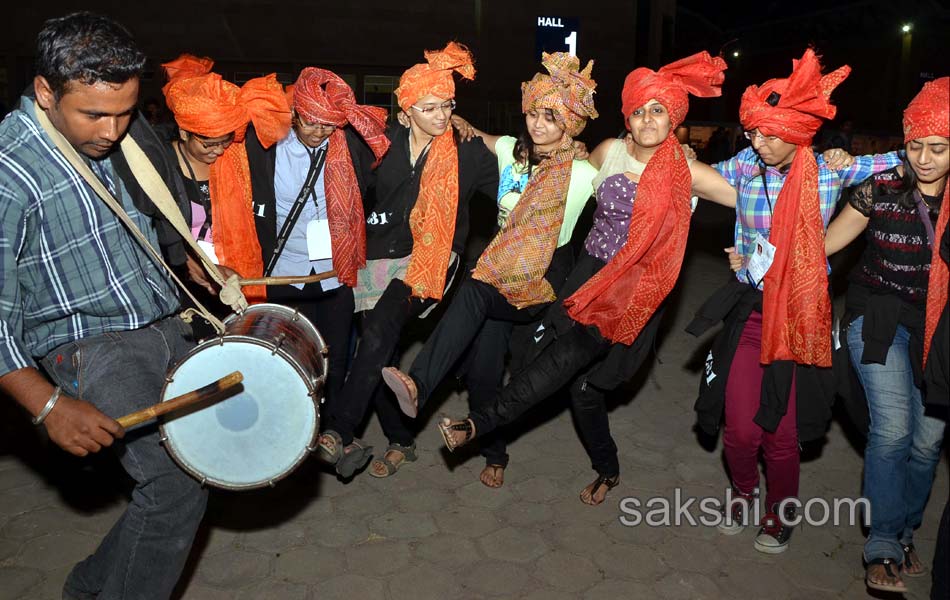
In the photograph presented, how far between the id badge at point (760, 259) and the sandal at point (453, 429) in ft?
4.84

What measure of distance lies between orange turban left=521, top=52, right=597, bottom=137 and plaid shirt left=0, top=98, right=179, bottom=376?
2004 millimetres

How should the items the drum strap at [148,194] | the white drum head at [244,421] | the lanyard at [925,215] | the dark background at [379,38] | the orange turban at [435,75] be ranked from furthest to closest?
1. the dark background at [379,38]
2. the orange turban at [435,75]
3. the lanyard at [925,215]
4. the white drum head at [244,421]
5. the drum strap at [148,194]

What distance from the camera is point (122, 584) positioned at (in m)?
2.83

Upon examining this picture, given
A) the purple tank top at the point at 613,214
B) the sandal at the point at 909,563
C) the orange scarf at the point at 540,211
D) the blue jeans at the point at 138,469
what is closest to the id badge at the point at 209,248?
the blue jeans at the point at 138,469

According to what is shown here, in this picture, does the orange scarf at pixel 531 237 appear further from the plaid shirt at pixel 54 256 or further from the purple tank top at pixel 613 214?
the plaid shirt at pixel 54 256

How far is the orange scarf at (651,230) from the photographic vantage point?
3.81 meters

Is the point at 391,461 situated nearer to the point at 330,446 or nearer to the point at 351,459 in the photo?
the point at 351,459

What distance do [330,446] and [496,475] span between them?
1.09 meters

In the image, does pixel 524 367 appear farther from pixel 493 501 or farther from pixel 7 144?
pixel 7 144

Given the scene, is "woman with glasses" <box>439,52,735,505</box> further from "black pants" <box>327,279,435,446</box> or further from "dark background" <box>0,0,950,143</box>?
"dark background" <box>0,0,950,143</box>

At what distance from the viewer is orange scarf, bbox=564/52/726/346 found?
150 inches

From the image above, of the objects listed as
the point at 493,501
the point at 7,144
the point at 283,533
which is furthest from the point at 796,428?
the point at 7,144

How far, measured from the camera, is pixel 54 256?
8.77 feet

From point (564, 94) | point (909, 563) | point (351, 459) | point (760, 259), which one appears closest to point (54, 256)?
point (351, 459)
